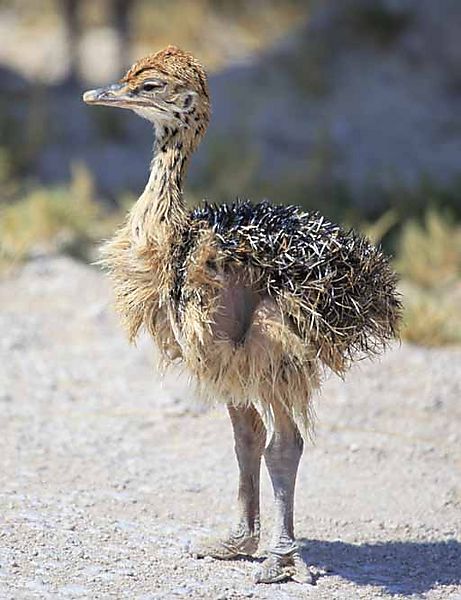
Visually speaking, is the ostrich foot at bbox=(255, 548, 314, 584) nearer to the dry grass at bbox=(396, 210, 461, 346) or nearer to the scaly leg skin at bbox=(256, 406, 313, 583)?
the scaly leg skin at bbox=(256, 406, 313, 583)

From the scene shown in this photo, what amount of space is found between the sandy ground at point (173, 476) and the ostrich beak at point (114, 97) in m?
1.73

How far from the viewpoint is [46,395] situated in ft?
23.5

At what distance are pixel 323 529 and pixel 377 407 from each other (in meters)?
1.62

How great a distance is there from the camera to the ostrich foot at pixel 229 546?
5.16m

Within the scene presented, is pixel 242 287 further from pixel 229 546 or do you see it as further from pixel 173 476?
pixel 173 476

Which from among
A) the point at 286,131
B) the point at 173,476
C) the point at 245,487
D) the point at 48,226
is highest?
the point at 286,131

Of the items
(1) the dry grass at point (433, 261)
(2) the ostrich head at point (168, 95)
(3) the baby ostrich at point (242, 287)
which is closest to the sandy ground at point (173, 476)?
(3) the baby ostrich at point (242, 287)

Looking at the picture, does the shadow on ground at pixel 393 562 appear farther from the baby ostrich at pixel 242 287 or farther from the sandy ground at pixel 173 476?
the baby ostrich at pixel 242 287

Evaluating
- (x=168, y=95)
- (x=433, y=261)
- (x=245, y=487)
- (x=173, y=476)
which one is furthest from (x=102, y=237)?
(x=168, y=95)

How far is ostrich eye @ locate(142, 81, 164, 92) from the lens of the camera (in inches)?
191

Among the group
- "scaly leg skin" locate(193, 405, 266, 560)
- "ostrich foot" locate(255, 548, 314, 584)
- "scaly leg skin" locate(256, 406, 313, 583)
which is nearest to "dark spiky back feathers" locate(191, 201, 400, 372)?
"scaly leg skin" locate(256, 406, 313, 583)

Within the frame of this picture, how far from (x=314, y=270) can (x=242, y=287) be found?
0.28 metres

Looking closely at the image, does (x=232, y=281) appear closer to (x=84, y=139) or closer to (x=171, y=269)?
(x=171, y=269)

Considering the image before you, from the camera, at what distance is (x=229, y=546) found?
517cm
